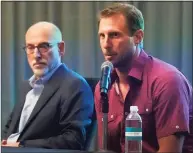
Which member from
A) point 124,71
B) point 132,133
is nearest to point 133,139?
point 132,133

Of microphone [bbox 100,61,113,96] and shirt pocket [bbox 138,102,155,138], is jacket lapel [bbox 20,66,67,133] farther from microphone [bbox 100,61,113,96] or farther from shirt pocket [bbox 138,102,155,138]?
microphone [bbox 100,61,113,96]

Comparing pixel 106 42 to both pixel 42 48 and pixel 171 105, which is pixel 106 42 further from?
pixel 42 48

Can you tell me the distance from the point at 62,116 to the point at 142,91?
1.56 feet

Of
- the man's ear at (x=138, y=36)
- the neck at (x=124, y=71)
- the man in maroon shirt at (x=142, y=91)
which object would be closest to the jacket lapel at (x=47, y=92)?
the man in maroon shirt at (x=142, y=91)

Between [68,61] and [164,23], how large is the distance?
0.71m

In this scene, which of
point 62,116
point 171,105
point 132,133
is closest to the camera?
point 132,133

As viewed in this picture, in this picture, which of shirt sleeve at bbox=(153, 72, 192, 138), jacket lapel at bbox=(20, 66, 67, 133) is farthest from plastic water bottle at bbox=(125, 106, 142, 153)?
jacket lapel at bbox=(20, 66, 67, 133)

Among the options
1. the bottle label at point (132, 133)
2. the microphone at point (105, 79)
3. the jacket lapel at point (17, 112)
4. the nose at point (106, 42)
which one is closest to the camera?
the microphone at point (105, 79)

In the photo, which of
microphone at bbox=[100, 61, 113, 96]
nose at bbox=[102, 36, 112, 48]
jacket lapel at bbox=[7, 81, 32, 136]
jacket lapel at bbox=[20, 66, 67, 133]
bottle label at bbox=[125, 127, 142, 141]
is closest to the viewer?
microphone at bbox=[100, 61, 113, 96]

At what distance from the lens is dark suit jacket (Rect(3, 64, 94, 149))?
1.89 m

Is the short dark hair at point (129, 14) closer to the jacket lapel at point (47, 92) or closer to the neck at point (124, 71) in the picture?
the neck at point (124, 71)

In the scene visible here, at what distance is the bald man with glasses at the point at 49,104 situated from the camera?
1.91 m

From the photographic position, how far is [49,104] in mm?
2002

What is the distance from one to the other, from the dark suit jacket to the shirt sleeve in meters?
0.45
